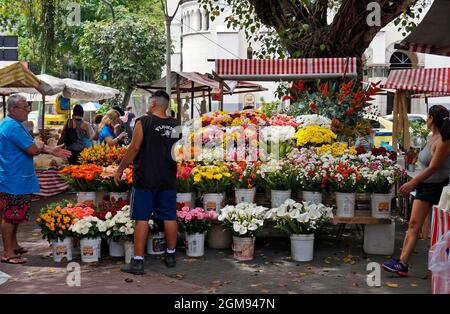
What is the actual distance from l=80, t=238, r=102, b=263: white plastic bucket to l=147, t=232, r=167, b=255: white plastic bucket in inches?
24.6

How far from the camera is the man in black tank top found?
21.6 feet

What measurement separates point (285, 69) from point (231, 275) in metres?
6.40

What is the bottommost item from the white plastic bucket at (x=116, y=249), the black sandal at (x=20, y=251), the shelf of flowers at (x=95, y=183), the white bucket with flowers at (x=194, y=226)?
the black sandal at (x=20, y=251)

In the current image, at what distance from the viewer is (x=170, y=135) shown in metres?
6.70

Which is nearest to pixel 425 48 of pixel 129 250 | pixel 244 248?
pixel 244 248

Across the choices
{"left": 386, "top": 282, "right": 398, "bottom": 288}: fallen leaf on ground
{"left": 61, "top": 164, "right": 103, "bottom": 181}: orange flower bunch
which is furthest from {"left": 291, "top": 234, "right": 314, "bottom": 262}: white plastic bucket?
{"left": 61, "top": 164, "right": 103, "bottom": 181}: orange flower bunch

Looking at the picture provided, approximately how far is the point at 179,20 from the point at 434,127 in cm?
4385

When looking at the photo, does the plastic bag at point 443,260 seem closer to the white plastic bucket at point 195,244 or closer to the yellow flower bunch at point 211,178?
the white plastic bucket at point 195,244

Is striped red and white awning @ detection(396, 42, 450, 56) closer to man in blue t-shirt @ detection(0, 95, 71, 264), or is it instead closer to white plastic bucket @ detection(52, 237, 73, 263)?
man in blue t-shirt @ detection(0, 95, 71, 264)

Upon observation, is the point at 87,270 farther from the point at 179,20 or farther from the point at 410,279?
the point at 179,20

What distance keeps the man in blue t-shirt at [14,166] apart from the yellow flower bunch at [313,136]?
11.1 feet

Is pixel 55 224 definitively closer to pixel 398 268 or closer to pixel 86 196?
pixel 86 196

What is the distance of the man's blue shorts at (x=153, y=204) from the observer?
663 cm

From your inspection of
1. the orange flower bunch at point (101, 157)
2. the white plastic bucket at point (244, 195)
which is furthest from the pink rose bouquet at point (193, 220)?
the orange flower bunch at point (101, 157)
